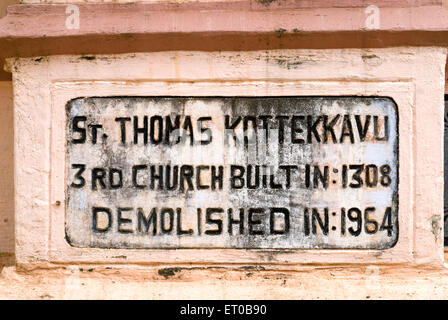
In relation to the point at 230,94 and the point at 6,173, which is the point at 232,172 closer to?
the point at 230,94

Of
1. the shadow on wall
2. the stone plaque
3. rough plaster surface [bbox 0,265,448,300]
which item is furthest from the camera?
the shadow on wall

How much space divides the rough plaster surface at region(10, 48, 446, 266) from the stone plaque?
0.17ft

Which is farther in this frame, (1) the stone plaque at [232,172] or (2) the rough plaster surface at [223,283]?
(1) the stone plaque at [232,172]

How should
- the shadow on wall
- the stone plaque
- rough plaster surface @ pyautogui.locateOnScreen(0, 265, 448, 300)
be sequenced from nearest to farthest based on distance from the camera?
rough plaster surface @ pyautogui.locateOnScreen(0, 265, 448, 300) → the stone plaque → the shadow on wall

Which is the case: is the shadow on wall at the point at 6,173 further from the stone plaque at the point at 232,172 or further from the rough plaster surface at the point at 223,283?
the stone plaque at the point at 232,172

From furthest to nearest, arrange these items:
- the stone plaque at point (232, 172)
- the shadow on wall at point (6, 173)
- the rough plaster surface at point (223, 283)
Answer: the shadow on wall at point (6, 173), the stone plaque at point (232, 172), the rough plaster surface at point (223, 283)

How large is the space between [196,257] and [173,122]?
71 centimetres

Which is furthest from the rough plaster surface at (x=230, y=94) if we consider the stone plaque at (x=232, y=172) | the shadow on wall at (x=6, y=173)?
the shadow on wall at (x=6, y=173)

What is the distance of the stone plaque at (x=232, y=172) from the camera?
274cm

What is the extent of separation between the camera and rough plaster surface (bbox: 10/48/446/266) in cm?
271

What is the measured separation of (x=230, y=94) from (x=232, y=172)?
0.40 meters

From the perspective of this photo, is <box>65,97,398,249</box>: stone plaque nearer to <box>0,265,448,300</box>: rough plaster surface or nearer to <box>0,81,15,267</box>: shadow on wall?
<box>0,265,448,300</box>: rough plaster surface

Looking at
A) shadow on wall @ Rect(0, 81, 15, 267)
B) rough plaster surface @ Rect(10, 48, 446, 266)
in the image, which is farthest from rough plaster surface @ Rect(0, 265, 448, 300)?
shadow on wall @ Rect(0, 81, 15, 267)

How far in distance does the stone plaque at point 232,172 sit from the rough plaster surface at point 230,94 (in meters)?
0.05
